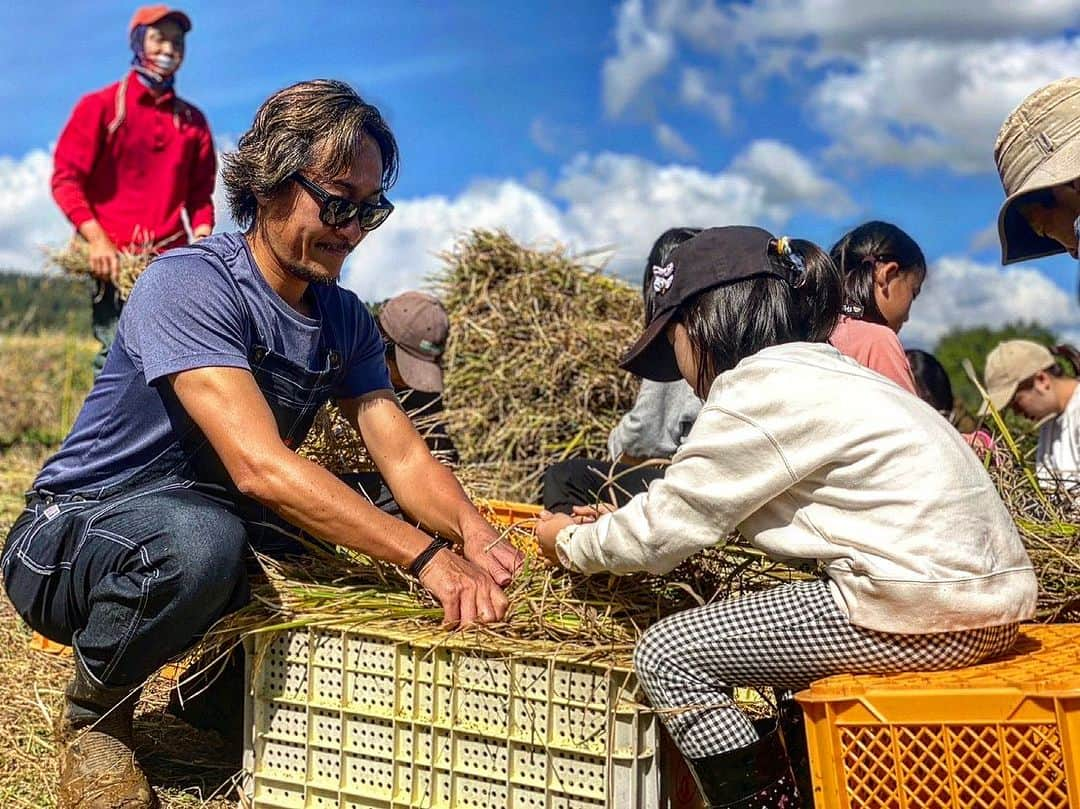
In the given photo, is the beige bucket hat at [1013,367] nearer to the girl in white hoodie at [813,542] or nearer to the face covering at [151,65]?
the girl in white hoodie at [813,542]

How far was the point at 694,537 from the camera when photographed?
Answer: 2.19 m

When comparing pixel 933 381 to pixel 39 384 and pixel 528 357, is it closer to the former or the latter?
pixel 528 357

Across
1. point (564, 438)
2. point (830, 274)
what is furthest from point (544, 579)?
point (564, 438)

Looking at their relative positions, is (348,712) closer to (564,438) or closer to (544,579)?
(544,579)

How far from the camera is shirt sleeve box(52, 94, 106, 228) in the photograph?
566 centimetres

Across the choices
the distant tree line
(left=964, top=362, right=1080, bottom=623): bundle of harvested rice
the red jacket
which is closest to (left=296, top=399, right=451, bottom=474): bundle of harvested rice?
(left=964, top=362, right=1080, bottom=623): bundle of harvested rice

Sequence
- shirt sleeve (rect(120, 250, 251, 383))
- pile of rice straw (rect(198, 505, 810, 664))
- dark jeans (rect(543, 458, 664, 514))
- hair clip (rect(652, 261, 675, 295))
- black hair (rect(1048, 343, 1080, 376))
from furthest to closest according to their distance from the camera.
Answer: black hair (rect(1048, 343, 1080, 376)) < dark jeans (rect(543, 458, 664, 514)) < shirt sleeve (rect(120, 250, 251, 383)) < hair clip (rect(652, 261, 675, 295)) < pile of rice straw (rect(198, 505, 810, 664))

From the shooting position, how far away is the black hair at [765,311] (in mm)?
2348

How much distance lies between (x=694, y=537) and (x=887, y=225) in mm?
1995

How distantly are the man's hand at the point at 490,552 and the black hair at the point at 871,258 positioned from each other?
156cm

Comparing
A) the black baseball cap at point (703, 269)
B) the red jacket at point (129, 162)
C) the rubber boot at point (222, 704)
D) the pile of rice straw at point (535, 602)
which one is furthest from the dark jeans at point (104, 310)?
the black baseball cap at point (703, 269)

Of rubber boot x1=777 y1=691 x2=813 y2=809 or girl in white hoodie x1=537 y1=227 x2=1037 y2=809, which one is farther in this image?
rubber boot x1=777 y1=691 x2=813 y2=809

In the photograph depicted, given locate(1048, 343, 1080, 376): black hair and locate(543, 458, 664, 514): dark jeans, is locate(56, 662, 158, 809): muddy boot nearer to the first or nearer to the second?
locate(543, 458, 664, 514): dark jeans

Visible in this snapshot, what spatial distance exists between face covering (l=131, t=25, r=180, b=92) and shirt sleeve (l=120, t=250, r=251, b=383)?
3.51 m
